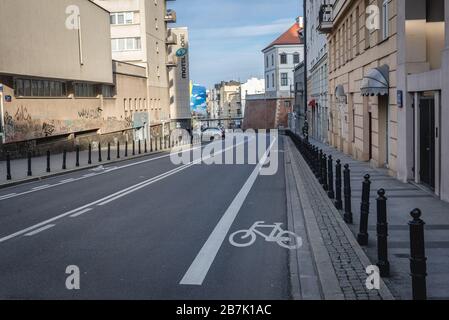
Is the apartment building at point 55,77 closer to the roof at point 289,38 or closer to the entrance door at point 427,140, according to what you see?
the entrance door at point 427,140

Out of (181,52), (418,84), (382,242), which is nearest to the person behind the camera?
(382,242)

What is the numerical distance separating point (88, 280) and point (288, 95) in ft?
315

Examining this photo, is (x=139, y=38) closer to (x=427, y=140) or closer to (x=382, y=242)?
(x=427, y=140)

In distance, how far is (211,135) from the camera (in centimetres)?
5991

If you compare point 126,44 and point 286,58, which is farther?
point 286,58

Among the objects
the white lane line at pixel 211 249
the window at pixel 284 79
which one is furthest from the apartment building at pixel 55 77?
the window at pixel 284 79

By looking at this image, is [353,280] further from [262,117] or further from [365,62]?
[262,117]

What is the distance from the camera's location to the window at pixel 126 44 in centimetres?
6203

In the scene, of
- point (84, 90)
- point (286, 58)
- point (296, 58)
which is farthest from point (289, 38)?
point (84, 90)

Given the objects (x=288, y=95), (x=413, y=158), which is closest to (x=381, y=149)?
(x=413, y=158)

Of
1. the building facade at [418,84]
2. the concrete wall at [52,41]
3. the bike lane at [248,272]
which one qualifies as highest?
the concrete wall at [52,41]

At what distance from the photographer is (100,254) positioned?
27.0 feet

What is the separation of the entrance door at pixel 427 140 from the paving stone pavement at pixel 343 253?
95.2 inches

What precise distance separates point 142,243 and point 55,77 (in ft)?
87.7
